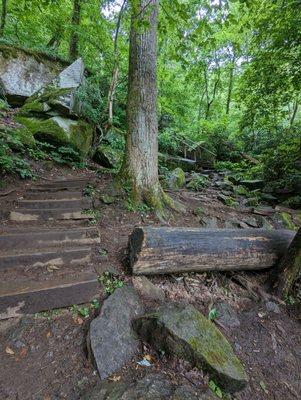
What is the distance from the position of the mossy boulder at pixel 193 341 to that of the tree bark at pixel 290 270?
4.82ft

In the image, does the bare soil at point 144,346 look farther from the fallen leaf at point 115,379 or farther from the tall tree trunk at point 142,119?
the tall tree trunk at point 142,119

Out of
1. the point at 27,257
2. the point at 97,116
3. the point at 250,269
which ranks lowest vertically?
the point at 250,269

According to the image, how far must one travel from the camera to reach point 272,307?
334 cm

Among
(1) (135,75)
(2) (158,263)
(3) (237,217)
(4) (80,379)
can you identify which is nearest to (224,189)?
(3) (237,217)

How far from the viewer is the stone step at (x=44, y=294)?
252 cm

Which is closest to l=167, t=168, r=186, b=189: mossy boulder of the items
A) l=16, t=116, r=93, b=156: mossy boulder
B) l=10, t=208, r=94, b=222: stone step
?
l=16, t=116, r=93, b=156: mossy boulder

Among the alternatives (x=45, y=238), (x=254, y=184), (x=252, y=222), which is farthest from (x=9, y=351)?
(x=254, y=184)

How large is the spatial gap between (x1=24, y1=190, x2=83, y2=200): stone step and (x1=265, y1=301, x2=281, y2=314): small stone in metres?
3.52

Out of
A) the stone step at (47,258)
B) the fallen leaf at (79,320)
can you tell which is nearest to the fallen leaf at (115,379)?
the fallen leaf at (79,320)

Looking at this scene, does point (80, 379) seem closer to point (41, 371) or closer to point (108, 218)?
point (41, 371)

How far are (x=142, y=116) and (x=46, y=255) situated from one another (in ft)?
9.94

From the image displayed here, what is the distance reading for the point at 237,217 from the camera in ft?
18.9

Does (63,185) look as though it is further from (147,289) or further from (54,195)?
(147,289)

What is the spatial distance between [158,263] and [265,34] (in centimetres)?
534
